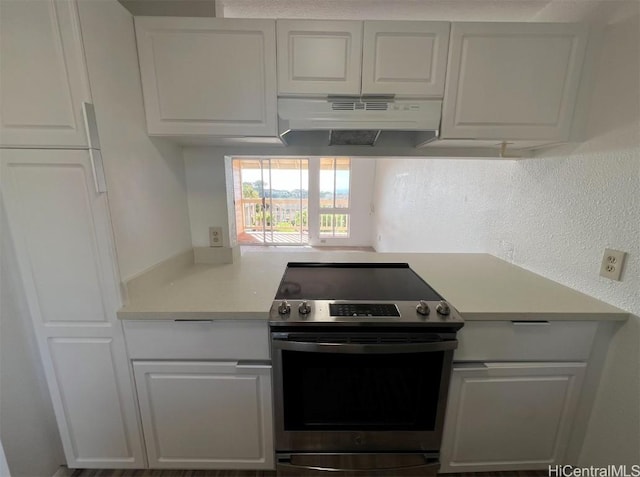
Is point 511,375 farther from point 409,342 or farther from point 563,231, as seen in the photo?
point 563,231

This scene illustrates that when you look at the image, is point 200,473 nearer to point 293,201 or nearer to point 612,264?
point 612,264

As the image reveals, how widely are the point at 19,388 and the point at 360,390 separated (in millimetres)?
1396

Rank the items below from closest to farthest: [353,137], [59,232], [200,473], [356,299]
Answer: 1. [59,232]
2. [356,299]
3. [200,473]
4. [353,137]

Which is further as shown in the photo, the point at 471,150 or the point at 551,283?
the point at 471,150

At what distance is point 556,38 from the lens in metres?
1.14

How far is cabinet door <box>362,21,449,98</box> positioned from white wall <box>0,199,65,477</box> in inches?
61.3

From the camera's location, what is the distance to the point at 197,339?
1.09 meters

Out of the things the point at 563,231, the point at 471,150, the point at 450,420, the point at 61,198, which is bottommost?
the point at 450,420

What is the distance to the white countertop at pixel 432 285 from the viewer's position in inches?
41.3

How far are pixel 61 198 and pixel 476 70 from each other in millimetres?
1748

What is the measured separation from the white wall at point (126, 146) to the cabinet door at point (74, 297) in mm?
81

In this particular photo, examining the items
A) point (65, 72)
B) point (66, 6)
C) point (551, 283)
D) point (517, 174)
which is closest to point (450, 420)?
point (551, 283)

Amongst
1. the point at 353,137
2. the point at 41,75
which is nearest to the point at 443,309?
the point at 353,137

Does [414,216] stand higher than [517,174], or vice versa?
[517,174]
